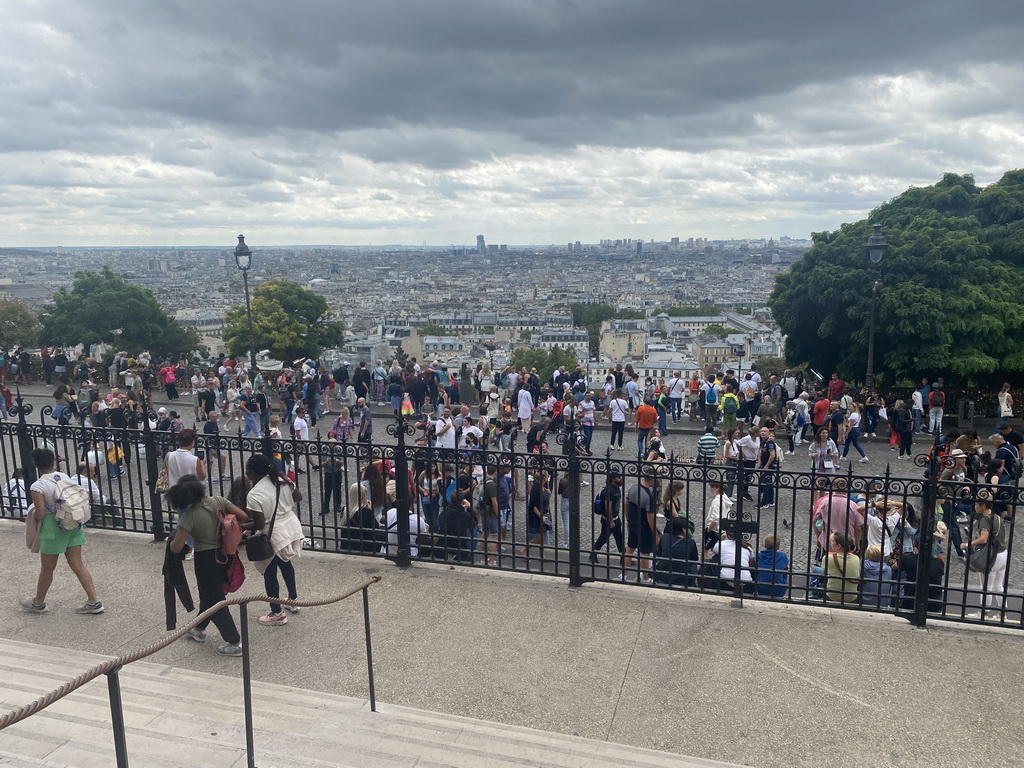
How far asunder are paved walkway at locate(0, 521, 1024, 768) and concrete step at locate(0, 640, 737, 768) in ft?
0.84

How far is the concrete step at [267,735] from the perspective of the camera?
15.0 feet

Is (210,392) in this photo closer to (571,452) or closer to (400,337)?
(571,452)

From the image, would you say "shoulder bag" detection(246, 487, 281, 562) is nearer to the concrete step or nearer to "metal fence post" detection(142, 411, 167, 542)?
the concrete step

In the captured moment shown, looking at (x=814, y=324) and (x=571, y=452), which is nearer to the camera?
(x=571, y=452)

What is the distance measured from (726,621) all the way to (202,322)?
177935 millimetres

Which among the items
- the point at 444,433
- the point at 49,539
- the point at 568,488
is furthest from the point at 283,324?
the point at 49,539

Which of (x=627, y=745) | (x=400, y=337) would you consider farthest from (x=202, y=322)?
(x=627, y=745)

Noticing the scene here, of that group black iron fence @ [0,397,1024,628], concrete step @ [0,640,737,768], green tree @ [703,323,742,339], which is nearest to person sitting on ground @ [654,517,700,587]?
black iron fence @ [0,397,1024,628]

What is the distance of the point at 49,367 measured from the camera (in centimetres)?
2386

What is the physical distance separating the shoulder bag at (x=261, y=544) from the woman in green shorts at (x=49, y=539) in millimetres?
1599

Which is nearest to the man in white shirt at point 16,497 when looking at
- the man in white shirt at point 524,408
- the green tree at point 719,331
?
the man in white shirt at point 524,408

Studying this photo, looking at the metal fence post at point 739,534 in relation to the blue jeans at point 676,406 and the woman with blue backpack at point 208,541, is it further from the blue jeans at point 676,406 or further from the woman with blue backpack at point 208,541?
the blue jeans at point 676,406

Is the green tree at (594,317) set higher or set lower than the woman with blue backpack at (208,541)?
lower

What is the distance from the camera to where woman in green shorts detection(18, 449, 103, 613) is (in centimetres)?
647
